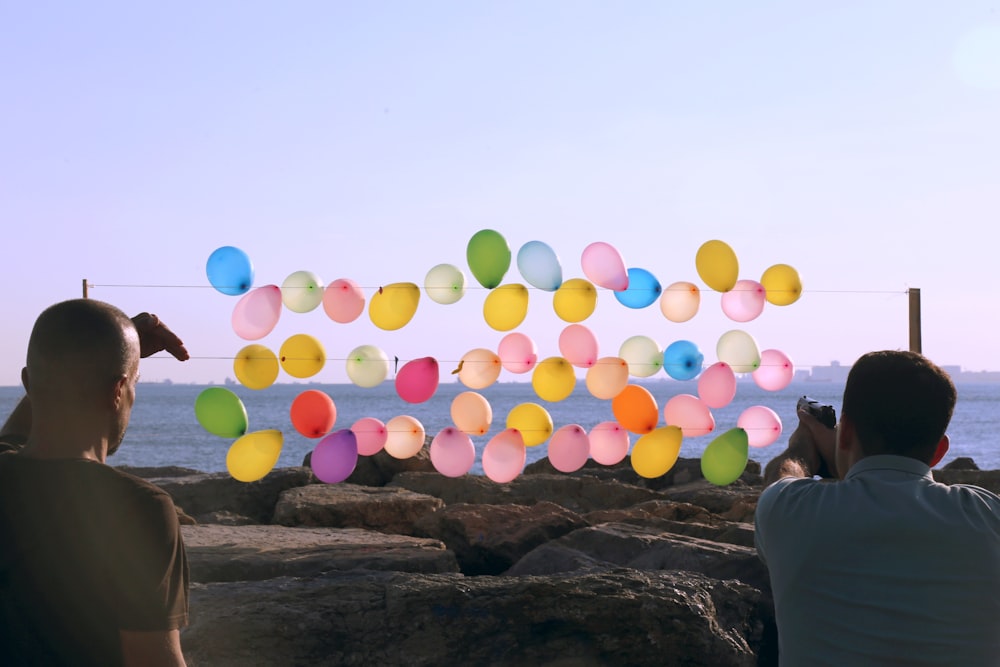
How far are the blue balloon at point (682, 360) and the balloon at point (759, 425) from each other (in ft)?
1.28

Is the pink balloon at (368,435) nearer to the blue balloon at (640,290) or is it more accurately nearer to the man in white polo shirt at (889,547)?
the blue balloon at (640,290)

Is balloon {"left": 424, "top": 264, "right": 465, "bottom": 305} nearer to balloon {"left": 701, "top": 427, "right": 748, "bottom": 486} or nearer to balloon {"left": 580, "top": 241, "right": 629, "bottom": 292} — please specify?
balloon {"left": 580, "top": 241, "right": 629, "bottom": 292}

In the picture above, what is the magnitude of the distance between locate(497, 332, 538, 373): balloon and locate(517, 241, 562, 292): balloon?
0.40 m

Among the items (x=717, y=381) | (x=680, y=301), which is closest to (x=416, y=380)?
(x=680, y=301)

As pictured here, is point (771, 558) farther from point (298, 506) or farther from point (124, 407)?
point (298, 506)

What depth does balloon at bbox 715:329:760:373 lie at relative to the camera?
5.94 m

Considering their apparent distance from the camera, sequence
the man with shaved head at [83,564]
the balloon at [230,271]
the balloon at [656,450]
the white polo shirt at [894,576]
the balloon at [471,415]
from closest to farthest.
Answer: the man with shaved head at [83,564]
the white polo shirt at [894,576]
the balloon at [230,271]
the balloon at [656,450]
the balloon at [471,415]

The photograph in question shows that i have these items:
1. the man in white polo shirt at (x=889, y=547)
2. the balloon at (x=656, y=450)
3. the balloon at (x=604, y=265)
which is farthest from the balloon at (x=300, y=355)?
the man in white polo shirt at (x=889, y=547)

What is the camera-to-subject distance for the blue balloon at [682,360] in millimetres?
5844

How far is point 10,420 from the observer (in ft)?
7.09

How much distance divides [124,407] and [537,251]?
3.88 m

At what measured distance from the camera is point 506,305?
558cm

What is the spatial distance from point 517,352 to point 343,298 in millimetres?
1039

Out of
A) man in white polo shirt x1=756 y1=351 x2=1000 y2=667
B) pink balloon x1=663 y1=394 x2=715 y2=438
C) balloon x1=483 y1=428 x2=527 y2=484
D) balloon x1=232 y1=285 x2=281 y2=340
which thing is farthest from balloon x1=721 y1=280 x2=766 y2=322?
man in white polo shirt x1=756 y1=351 x2=1000 y2=667
